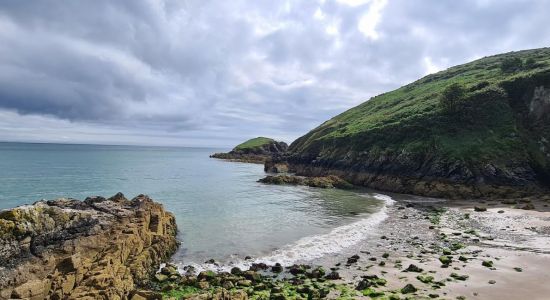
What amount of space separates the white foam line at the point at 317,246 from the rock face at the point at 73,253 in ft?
16.9

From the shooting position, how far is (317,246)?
31625 mm

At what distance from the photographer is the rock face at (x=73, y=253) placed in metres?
17.6

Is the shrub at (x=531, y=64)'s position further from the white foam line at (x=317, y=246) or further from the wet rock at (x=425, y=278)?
the wet rock at (x=425, y=278)

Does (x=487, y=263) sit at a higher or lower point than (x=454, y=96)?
lower

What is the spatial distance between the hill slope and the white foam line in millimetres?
31806

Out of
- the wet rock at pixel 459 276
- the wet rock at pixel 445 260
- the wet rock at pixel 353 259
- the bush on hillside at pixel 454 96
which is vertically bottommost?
the wet rock at pixel 353 259

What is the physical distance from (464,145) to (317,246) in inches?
2099

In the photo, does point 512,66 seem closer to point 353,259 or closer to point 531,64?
point 531,64

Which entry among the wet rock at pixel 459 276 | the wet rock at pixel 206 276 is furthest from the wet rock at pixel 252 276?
the wet rock at pixel 459 276

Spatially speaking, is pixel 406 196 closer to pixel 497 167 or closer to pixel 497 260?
pixel 497 167

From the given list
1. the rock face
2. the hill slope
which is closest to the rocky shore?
the rock face

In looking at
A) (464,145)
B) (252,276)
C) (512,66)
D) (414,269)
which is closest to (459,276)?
(414,269)

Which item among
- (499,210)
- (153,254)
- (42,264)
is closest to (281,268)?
(153,254)

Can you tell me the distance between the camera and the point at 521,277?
22500 mm
